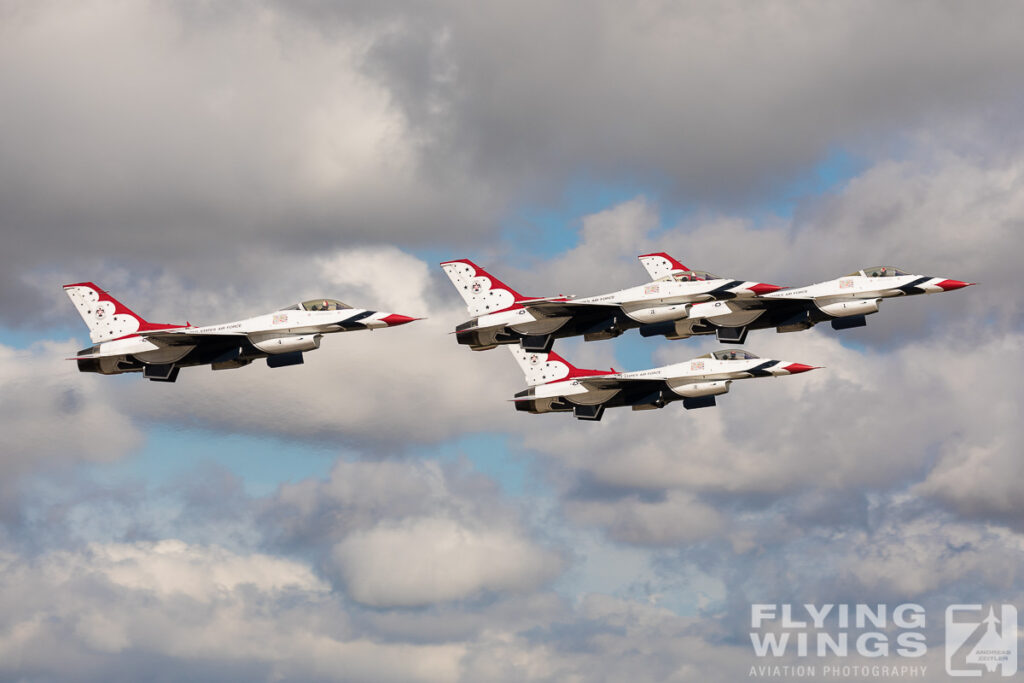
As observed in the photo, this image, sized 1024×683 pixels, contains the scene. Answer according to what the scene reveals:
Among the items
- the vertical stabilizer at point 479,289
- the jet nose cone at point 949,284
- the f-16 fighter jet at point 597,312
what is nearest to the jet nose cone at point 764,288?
the f-16 fighter jet at point 597,312

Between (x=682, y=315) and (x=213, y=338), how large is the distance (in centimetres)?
3055

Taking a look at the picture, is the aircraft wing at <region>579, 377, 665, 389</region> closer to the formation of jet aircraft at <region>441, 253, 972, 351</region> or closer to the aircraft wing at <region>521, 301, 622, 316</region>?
the formation of jet aircraft at <region>441, 253, 972, 351</region>

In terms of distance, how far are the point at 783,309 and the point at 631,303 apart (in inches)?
414

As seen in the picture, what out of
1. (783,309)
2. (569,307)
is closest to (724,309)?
(783,309)

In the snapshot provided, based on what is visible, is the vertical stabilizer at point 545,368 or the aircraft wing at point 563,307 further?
the vertical stabilizer at point 545,368

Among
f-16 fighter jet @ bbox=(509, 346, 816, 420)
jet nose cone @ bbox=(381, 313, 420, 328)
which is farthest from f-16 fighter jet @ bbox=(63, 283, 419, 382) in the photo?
f-16 fighter jet @ bbox=(509, 346, 816, 420)

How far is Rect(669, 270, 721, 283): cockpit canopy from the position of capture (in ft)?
302

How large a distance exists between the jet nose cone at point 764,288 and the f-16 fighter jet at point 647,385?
5.59 metres

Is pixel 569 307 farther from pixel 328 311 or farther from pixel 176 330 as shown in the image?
pixel 176 330

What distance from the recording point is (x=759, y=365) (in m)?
94.6

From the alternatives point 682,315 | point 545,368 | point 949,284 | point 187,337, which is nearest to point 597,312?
point 682,315

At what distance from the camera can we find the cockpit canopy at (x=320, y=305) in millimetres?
83875

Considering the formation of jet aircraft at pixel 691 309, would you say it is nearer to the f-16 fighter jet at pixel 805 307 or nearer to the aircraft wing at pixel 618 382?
the f-16 fighter jet at pixel 805 307

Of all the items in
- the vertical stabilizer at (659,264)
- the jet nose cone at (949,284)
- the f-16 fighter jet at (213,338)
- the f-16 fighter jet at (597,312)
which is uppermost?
the vertical stabilizer at (659,264)
